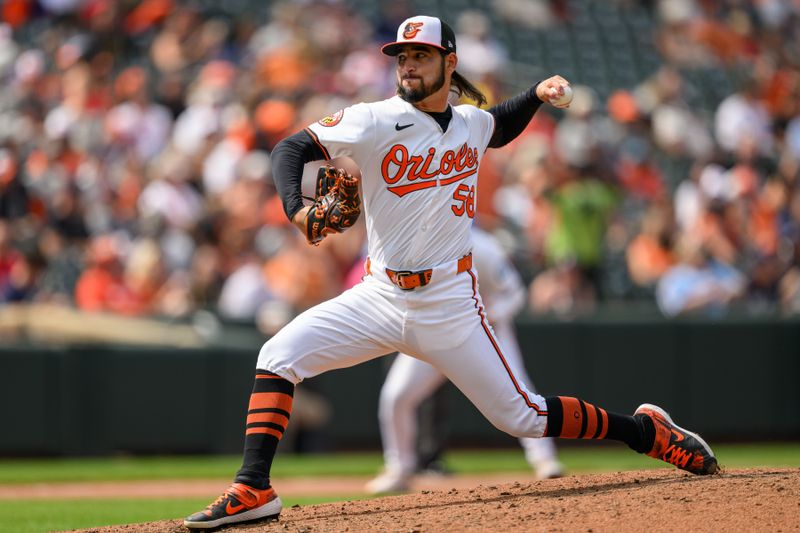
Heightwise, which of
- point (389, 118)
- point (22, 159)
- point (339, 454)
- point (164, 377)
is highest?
point (22, 159)

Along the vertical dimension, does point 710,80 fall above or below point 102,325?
above

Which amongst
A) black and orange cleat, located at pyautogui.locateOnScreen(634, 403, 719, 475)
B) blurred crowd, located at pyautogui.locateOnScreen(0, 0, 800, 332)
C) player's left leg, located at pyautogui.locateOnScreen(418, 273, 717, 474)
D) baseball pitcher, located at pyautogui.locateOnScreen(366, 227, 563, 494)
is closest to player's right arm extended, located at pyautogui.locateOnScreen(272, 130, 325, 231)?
player's left leg, located at pyautogui.locateOnScreen(418, 273, 717, 474)

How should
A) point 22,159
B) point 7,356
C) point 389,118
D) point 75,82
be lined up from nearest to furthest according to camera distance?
point 389,118, point 7,356, point 22,159, point 75,82

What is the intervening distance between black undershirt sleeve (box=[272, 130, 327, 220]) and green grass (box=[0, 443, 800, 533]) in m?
2.72

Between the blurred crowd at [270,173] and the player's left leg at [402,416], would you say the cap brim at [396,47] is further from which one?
the blurred crowd at [270,173]

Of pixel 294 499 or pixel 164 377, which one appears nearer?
pixel 294 499

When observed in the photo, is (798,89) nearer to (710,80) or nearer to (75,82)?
(710,80)

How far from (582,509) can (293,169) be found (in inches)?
73.1

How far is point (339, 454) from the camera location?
37.6 feet

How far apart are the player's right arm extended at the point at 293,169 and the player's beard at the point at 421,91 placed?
18.8 inches

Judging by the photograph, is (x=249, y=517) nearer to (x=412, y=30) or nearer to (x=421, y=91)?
(x=421, y=91)

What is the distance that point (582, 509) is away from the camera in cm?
521

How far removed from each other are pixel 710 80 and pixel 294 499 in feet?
34.1

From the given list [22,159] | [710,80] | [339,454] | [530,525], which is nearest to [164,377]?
[339,454]
